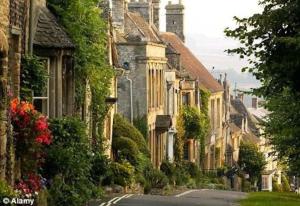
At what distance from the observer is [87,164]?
2222 centimetres

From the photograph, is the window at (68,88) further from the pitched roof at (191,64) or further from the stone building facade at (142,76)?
the pitched roof at (191,64)

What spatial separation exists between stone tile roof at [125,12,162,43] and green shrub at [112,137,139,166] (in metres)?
7.58

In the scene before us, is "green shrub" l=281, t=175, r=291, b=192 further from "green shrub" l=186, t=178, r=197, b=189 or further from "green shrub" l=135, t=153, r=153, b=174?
"green shrub" l=135, t=153, r=153, b=174

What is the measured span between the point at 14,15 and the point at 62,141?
382 cm

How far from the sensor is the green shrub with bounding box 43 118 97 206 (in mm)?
20375

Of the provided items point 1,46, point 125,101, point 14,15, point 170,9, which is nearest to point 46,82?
point 14,15

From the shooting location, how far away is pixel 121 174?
34062 mm

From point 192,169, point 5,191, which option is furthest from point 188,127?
point 5,191

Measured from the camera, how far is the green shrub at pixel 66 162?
66.8 feet

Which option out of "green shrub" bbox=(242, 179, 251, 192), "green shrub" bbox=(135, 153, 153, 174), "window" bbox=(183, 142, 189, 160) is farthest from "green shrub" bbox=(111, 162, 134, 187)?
"green shrub" bbox=(242, 179, 251, 192)

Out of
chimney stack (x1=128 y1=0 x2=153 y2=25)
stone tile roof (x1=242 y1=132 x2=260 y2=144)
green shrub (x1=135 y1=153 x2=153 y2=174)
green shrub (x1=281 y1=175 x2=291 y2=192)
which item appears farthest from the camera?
green shrub (x1=281 y1=175 x2=291 y2=192)

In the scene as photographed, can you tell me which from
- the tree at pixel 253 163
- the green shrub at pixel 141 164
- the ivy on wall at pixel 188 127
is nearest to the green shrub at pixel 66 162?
the green shrub at pixel 141 164

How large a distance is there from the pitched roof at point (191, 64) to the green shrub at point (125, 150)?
962 inches

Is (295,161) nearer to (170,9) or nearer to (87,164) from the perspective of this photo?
(87,164)
